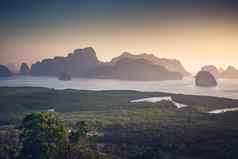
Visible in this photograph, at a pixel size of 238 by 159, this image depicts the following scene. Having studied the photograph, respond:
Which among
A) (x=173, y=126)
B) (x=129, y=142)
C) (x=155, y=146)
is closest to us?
(x=155, y=146)

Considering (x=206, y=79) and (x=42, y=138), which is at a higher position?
(x=206, y=79)

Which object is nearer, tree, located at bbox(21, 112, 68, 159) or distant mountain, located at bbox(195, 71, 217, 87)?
tree, located at bbox(21, 112, 68, 159)

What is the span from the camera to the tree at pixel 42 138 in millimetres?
29453

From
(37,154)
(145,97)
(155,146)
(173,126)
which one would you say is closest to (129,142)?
(155,146)

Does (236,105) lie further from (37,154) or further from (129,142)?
(37,154)

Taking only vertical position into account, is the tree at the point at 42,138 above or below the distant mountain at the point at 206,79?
below

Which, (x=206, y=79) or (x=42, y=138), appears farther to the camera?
(x=206, y=79)

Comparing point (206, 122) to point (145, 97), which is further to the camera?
point (145, 97)

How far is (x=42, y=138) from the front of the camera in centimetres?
2967

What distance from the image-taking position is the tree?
29453mm

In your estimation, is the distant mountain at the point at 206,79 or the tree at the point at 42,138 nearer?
the tree at the point at 42,138

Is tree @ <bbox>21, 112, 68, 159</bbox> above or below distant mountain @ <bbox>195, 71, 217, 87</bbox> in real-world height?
→ below

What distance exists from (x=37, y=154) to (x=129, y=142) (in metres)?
17.8

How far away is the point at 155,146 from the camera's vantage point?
4209 cm
